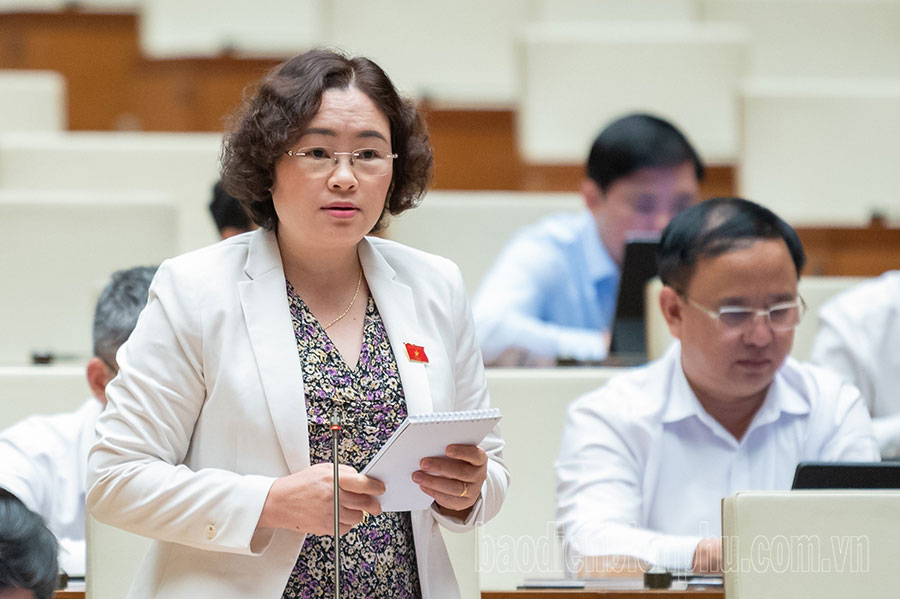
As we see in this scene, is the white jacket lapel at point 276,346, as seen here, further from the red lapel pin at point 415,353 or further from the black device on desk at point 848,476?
the black device on desk at point 848,476

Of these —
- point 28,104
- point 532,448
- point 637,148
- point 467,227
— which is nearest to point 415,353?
point 532,448

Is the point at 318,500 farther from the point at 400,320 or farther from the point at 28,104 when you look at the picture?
the point at 28,104

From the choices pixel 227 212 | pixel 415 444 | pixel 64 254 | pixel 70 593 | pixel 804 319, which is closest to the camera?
pixel 415 444

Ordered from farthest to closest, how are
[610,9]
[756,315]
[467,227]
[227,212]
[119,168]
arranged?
[610,9] < [119,168] < [467,227] < [227,212] < [756,315]

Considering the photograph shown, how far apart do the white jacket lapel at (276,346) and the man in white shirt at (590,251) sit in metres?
1.07

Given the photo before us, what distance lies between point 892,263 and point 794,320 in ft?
3.86

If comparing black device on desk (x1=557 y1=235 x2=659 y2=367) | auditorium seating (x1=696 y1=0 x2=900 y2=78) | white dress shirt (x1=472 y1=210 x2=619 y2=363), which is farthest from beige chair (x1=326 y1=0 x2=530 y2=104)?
black device on desk (x1=557 y1=235 x2=659 y2=367)

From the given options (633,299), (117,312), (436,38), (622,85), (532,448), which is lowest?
(532,448)

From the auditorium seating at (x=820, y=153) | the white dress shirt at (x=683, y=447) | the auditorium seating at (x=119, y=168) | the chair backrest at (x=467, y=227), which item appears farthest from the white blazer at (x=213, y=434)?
the auditorium seating at (x=820, y=153)

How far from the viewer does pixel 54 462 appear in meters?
1.61

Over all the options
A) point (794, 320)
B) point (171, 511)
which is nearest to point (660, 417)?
point (794, 320)

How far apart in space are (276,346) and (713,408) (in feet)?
2.23

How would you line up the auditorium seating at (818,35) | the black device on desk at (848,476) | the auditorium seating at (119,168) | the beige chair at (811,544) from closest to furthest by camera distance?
the beige chair at (811,544) → the black device on desk at (848,476) → the auditorium seating at (119,168) → the auditorium seating at (818,35)

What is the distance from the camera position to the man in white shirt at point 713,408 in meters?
1.51
